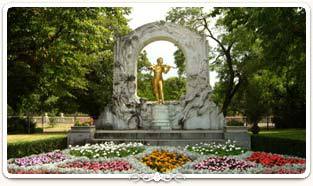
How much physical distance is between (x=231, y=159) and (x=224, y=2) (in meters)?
3.87

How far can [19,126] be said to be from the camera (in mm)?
27109

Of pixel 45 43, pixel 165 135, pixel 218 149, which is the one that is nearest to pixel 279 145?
pixel 218 149

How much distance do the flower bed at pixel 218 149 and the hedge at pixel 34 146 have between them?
13.8 feet

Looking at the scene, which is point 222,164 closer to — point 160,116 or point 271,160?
point 271,160

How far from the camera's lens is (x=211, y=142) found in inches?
529

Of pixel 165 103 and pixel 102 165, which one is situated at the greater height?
pixel 165 103

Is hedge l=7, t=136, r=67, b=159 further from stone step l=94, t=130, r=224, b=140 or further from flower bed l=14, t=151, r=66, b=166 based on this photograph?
stone step l=94, t=130, r=224, b=140

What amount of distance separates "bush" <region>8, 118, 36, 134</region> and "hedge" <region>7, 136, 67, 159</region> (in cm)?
1319

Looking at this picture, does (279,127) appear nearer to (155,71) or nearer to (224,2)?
(155,71)

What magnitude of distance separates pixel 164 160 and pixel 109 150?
1979mm

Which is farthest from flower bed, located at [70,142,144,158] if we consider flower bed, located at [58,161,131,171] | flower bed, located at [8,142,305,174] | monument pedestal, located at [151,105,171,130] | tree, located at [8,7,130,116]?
tree, located at [8,7,130,116]

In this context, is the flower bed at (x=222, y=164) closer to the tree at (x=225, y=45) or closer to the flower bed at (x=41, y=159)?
Result: the flower bed at (x=41, y=159)

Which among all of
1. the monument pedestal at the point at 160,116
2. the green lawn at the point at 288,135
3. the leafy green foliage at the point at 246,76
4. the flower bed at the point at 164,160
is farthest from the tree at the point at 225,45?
the flower bed at the point at 164,160

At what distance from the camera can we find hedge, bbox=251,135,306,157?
12164mm
